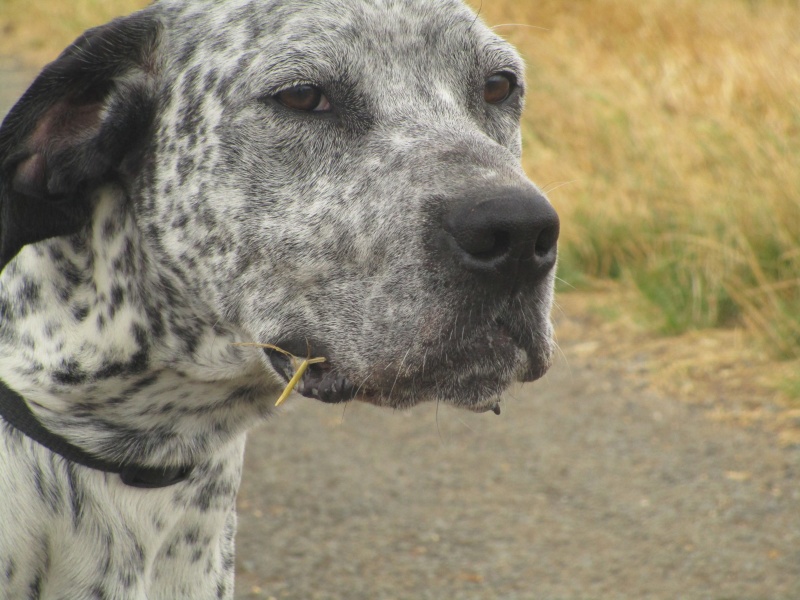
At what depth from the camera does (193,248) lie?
2379mm

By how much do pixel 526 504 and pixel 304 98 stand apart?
7.94 ft

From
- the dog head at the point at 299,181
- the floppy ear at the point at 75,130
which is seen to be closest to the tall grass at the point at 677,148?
the dog head at the point at 299,181

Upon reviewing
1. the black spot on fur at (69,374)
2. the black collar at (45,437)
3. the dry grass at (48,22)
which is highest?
the black spot on fur at (69,374)

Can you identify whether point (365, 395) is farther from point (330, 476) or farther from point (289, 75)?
point (330, 476)

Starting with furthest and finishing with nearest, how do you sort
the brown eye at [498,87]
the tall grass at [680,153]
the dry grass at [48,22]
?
1. the dry grass at [48,22]
2. the tall grass at [680,153]
3. the brown eye at [498,87]

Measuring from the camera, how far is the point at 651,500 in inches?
168

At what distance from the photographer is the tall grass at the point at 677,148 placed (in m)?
5.37

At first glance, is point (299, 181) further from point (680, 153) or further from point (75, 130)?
point (680, 153)

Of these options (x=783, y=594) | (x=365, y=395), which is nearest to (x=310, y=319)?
(x=365, y=395)

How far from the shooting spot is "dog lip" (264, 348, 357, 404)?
7.59 feet

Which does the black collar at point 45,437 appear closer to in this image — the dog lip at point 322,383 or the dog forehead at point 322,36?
the dog lip at point 322,383

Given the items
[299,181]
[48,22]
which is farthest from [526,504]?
[48,22]

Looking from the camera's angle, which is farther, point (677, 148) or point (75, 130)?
point (677, 148)

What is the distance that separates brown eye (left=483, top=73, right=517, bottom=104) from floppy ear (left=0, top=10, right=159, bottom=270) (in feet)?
2.70
